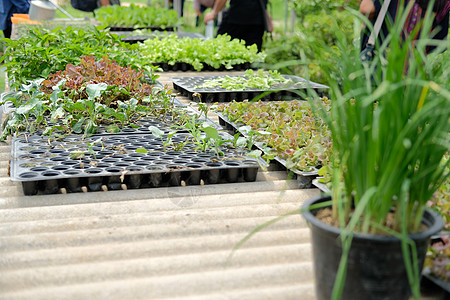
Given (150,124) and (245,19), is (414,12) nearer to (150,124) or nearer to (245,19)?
(150,124)

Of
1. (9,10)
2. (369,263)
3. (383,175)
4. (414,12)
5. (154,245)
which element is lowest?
(154,245)

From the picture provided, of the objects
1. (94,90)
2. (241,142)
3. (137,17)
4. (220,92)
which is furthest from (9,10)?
(241,142)

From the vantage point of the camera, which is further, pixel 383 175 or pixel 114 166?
pixel 114 166

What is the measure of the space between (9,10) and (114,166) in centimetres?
610

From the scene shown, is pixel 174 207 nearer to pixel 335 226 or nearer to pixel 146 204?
pixel 146 204

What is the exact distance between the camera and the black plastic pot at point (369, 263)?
144cm

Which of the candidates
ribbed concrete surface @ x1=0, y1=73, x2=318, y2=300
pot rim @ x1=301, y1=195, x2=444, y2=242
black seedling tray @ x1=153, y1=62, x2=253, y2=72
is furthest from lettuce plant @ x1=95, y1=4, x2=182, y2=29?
pot rim @ x1=301, y1=195, x2=444, y2=242

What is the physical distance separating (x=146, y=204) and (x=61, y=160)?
2.06ft

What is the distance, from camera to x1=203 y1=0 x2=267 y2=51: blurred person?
6.26 m

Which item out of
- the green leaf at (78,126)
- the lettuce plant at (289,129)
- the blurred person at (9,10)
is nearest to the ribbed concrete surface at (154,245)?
the lettuce plant at (289,129)

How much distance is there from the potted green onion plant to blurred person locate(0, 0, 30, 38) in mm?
7236

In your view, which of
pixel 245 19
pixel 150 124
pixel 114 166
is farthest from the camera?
pixel 245 19

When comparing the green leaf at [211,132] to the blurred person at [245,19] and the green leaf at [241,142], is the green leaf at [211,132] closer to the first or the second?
the green leaf at [241,142]

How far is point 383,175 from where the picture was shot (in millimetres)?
1420
